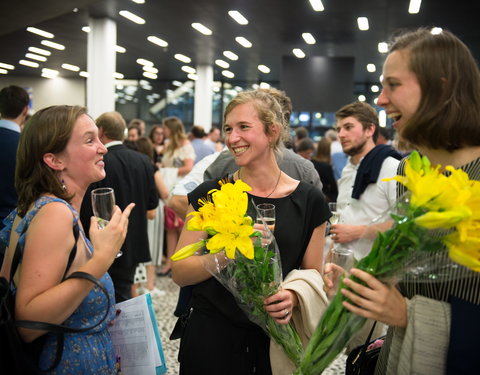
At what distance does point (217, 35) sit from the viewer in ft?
37.7

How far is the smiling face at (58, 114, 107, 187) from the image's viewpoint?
→ 161 cm

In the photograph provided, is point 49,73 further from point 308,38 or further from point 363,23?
point 363,23

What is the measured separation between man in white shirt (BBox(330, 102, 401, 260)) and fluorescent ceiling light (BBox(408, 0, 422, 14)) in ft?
19.2

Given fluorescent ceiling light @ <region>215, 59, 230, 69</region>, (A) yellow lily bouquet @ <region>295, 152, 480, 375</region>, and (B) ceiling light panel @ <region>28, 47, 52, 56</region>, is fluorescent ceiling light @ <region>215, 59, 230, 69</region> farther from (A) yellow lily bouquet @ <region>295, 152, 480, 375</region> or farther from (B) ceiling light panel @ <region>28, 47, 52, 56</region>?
(A) yellow lily bouquet @ <region>295, 152, 480, 375</region>

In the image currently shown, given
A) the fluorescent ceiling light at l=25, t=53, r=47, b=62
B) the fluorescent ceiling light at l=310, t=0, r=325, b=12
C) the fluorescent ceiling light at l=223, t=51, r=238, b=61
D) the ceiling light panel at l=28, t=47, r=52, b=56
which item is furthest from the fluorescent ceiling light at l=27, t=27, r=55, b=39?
the fluorescent ceiling light at l=310, t=0, r=325, b=12

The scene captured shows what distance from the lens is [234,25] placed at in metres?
10.4

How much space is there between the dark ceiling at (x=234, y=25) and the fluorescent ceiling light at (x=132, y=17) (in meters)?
0.14

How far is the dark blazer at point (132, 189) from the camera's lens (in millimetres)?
3697

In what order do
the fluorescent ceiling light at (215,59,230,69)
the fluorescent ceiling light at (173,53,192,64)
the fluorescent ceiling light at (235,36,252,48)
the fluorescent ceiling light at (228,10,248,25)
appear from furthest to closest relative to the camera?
the fluorescent ceiling light at (215,59,230,69), the fluorescent ceiling light at (173,53,192,64), the fluorescent ceiling light at (235,36,252,48), the fluorescent ceiling light at (228,10,248,25)

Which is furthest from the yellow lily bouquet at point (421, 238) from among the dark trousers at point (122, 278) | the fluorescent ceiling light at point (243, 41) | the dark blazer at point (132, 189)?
the fluorescent ceiling light at point (243, 41)

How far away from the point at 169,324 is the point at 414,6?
7.40 m

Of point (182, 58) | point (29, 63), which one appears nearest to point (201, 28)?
point (182, 58)

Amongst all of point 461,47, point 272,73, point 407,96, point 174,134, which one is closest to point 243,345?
point 407,96

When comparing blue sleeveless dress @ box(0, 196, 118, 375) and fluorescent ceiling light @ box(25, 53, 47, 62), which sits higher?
fluorescent ceiling light @ box(25, 53, 47, 62)
